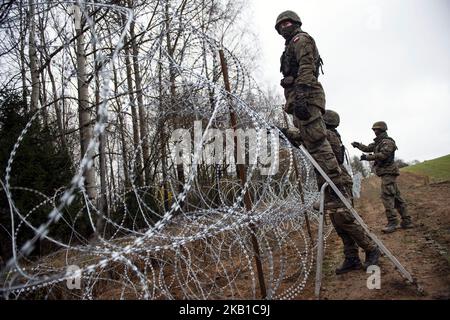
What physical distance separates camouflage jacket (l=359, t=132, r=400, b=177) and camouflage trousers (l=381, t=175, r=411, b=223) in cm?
13

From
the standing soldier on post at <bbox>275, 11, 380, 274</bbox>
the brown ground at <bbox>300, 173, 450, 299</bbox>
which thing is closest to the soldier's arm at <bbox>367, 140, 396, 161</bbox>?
the brown ground at <bbox>300, 173, 450, 299</bbox>

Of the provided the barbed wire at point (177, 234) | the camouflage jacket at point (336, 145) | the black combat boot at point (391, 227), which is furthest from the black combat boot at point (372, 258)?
the black combat boot at point (391, 227)

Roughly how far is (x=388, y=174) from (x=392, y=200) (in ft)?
1.57

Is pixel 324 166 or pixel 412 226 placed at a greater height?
pixel 324 166

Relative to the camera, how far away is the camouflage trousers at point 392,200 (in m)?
5.93

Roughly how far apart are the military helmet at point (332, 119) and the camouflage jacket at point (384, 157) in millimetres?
1900

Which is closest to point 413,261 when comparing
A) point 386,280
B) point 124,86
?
point 386,280

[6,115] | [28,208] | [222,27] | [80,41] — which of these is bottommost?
[28,208]

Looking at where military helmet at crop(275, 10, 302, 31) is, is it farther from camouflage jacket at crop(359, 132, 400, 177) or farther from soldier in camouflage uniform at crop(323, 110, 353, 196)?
camouflage jacket at crop(359, 132, 400, 177)

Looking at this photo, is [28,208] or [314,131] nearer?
[314,131]

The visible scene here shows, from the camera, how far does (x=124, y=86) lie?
1106 cm
